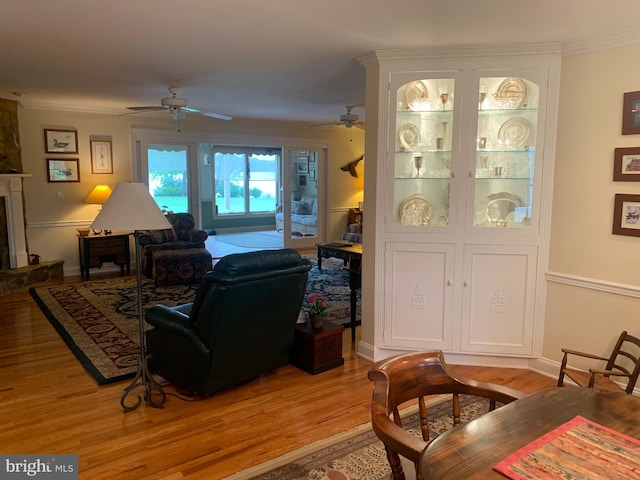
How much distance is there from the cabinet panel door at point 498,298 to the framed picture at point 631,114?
39.9 inches

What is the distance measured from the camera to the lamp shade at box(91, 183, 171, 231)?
2879mm

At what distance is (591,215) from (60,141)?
6717mm

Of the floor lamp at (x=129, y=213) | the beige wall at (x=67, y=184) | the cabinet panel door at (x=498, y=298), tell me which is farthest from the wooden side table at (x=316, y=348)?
the beige wall at (x=67, y=184)

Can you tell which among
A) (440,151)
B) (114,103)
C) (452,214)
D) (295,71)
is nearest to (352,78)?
(295,71)

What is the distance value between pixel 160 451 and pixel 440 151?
2.87m

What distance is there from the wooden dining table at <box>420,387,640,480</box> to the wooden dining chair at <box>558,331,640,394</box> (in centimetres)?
106

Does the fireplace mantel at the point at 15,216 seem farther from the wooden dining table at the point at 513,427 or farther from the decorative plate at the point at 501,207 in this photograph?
the wooden dining table at the point at 513,427

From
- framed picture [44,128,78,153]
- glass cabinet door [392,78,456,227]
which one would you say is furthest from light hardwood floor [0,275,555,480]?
framed picture [44,128,78,153]

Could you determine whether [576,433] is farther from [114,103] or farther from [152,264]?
[114,103]

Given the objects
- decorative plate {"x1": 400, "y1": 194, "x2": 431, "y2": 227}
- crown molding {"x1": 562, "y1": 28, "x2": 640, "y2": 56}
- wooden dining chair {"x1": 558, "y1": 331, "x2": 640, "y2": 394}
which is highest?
crown molding {"x1": 562, "y1": 28, "x2": 640, "y2": 56}

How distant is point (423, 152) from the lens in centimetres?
382

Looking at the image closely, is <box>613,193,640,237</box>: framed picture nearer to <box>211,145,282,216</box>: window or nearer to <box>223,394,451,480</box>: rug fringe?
<box>223,394,451,480</box>: rug fringe

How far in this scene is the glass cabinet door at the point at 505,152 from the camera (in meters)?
3.60

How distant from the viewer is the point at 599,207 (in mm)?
3303
